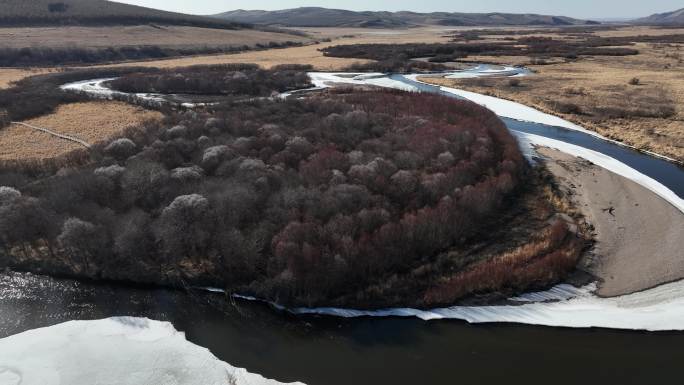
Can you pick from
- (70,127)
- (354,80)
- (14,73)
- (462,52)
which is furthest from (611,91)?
(14,73)

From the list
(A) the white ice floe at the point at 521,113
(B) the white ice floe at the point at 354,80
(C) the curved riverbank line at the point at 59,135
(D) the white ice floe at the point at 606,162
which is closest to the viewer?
(D) the white ice floe at the point at 606,162

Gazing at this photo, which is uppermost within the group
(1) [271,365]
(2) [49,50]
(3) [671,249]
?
(2) [49,50]

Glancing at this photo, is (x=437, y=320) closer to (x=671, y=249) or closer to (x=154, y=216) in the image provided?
(x=671, y=249)

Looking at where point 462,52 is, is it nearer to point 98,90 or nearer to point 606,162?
point 98,90

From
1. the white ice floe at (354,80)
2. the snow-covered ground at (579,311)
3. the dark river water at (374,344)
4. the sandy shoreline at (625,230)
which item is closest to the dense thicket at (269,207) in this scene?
the dark river water at (374,344)

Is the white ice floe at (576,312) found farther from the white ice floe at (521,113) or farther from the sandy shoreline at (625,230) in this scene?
the white ice floe at (521,113)

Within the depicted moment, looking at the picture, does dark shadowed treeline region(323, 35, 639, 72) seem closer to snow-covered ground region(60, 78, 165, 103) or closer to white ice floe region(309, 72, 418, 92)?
white ice floe region(309, 72, 418, 92)

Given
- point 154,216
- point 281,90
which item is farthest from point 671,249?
point 281,90
